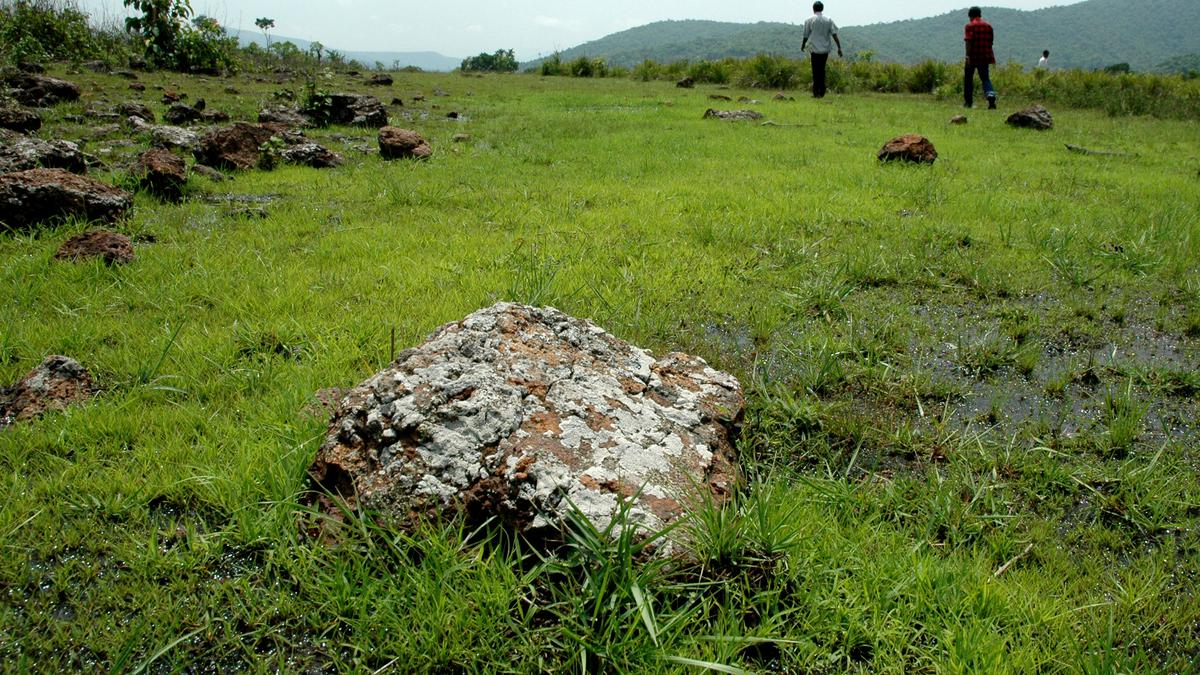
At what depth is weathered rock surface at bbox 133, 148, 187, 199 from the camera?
6.22 meters

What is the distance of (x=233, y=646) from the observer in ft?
6.02

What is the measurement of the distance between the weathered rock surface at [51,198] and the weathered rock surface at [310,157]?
276 cm

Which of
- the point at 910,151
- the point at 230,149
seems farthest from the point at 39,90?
the point at 910,151

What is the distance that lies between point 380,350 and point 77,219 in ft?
11.9

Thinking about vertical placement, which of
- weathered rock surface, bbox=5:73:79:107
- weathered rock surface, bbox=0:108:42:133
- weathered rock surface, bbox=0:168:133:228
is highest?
weathered rock surface, bbox=5:73:79:107

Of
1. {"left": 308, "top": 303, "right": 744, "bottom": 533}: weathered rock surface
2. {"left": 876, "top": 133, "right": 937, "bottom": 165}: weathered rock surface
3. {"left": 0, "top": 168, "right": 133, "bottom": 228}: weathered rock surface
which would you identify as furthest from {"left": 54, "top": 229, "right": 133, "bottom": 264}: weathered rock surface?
{"left": 876, "top": 133, "right": 937, "bottom": 165}: weathered rock surface

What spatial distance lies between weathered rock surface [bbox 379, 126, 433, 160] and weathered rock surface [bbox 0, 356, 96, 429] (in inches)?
233

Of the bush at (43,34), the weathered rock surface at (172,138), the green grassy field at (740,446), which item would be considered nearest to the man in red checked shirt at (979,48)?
the green grassy field at (740,446)

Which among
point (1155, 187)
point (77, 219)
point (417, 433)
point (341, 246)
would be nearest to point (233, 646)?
point (417, 433)

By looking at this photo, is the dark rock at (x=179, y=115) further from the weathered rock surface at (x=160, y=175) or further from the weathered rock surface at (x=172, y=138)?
the weathered rock surface at (x=160, y=175)

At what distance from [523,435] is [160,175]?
19.4ft

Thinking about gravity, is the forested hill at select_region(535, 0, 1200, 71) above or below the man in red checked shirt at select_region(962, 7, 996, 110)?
above

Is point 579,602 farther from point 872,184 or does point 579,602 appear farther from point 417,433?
point 872,184

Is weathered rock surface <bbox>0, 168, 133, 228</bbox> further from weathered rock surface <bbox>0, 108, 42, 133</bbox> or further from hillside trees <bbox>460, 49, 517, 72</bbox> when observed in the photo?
hillside trees <bbox>460, 49, 517, 72</bbox>
